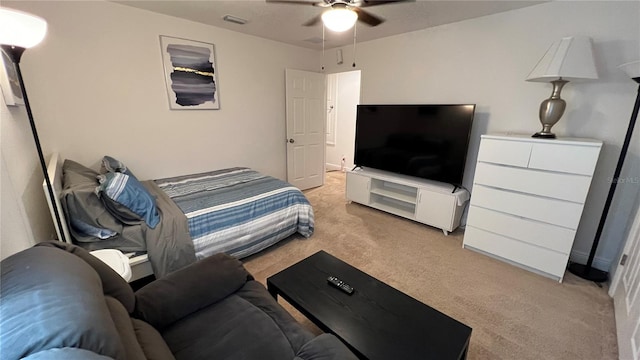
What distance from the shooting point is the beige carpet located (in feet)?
5.43

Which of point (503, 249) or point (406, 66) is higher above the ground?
point (406, 66)

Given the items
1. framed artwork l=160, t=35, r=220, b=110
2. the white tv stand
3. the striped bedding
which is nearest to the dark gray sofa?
the striped bedding

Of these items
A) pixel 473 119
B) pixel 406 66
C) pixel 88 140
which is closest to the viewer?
pixel 88 140

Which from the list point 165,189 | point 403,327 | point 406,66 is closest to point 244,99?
point 165,189

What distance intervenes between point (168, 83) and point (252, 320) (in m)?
2.93

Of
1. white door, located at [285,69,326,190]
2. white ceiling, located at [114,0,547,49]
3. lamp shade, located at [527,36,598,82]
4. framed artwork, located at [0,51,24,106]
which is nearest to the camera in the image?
framed artwork, located at [0,51,24,106]

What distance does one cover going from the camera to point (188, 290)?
1326 mm

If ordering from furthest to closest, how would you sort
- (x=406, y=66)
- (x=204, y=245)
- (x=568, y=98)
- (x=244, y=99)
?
(x=244, y=99) → (x=406, y=66) → (x=568, y=98) → (x=204, y=245)

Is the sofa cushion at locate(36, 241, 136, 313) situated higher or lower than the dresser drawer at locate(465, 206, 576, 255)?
higher

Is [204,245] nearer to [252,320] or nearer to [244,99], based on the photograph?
[252,320]

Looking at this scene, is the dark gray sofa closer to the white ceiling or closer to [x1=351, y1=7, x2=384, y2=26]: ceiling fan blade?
[x1=351, y1=7, x2=384, y2=26]: ceiling fan blade

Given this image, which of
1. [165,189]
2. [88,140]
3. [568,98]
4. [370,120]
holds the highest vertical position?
[568,98]

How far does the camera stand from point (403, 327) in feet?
4.22

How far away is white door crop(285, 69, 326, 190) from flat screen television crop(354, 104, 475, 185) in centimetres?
105
